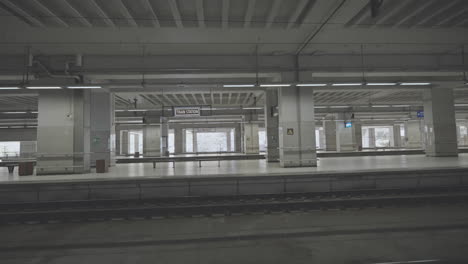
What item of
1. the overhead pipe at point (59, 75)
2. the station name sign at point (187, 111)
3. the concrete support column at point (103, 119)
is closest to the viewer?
the overhead pipe at point (59, 75)

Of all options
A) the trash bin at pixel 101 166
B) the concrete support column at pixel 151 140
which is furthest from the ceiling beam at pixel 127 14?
the concrete support column at pixel 151 140

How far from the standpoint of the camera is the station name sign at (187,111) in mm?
11438

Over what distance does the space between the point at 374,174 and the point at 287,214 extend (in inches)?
151

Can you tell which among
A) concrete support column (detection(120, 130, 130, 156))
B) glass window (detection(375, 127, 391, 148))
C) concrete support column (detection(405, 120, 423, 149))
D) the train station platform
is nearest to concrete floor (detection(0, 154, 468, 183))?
the train station platform

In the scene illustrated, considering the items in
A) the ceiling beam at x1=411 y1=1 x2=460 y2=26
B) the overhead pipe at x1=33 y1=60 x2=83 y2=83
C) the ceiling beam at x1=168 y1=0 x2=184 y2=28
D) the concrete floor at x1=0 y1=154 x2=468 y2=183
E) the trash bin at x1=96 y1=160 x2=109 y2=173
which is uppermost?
the ceiling beam at x1=168 y1=0 x2=184 y2=28

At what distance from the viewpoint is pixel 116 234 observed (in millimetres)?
4727

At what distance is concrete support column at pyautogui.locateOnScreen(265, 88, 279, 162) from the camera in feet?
45.3

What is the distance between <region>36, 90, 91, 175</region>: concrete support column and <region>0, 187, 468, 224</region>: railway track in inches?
137

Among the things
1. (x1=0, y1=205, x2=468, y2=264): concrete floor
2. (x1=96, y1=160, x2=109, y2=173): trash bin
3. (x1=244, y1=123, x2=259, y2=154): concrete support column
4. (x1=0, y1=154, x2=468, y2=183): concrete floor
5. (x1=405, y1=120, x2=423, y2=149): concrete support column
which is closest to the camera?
(x1=0, y1=205, x2=468, y2=264): concrete floor

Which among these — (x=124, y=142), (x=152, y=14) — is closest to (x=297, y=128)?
(x=152, y=14)

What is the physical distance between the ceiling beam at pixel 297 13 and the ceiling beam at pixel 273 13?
54cm

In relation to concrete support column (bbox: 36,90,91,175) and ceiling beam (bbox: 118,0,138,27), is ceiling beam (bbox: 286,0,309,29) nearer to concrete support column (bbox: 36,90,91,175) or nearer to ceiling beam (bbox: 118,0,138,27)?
ceiling beam (bbox: 118,0,138,27)

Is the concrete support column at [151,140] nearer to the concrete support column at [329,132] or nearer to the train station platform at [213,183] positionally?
the train station platform at [213,183]

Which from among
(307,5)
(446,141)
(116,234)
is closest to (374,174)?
(307,5)
